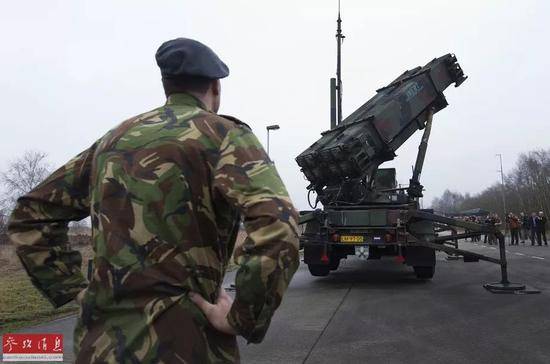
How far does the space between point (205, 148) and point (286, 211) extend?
32 centimetres

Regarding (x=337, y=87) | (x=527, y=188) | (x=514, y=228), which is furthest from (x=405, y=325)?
(x=527, y=188)

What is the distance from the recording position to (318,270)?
1279cm

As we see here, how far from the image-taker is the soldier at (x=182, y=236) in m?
1.57

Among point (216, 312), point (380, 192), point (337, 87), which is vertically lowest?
point (216, 312)

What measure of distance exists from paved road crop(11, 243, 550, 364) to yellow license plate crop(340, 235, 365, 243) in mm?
932

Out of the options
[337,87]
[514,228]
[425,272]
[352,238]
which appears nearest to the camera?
[352,238]

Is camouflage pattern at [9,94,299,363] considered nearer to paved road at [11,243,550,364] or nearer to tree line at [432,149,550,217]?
paved road at [11,243,550,364]

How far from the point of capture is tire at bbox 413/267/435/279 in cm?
1157

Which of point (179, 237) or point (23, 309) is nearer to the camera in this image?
point (179, 237)

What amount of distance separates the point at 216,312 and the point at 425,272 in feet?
35.2

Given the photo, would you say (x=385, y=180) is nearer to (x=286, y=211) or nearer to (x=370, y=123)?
(x=370, y=123)

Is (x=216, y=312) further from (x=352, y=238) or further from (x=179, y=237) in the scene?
(x=352, y=238)

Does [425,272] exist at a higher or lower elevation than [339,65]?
lower

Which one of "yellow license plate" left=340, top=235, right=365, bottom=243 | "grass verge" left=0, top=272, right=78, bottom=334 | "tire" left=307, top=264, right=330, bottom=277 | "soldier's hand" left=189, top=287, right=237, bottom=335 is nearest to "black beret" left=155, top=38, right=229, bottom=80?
"soldier's hand" left=189, top=287, right=237, bottom=335
